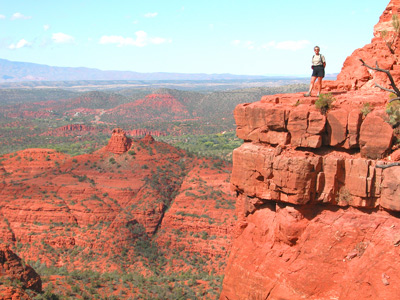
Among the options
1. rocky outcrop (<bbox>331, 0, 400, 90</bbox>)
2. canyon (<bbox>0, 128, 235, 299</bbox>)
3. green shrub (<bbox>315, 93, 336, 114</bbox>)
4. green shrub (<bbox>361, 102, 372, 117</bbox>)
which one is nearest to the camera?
green shrub (<bbox>361, 102, 372, 117</bbox>)

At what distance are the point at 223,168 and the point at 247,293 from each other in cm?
4363

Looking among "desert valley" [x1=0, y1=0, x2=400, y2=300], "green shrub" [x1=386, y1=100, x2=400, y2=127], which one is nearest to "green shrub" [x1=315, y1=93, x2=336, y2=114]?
"desert valley" [x1=0, y1=0, x2=400, y2=300]

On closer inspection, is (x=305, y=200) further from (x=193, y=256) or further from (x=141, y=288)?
(x=193, y=256)

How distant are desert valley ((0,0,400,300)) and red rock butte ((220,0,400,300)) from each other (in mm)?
35

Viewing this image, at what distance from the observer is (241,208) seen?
673 inches

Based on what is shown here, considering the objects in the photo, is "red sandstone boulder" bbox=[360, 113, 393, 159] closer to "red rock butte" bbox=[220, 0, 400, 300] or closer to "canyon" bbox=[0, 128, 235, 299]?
"red rock butte" bbox=[220, 0, 400, 300]

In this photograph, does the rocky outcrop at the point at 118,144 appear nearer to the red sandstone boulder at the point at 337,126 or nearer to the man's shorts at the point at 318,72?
the man's shorts at the point at 318,72

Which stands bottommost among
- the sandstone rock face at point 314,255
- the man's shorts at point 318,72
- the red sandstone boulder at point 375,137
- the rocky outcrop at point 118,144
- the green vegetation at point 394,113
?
the rocky outcrop at point 118,144

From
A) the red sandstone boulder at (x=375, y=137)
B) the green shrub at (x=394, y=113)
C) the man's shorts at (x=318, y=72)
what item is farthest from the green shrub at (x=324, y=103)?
the man's shorts at (x=318, y=72)

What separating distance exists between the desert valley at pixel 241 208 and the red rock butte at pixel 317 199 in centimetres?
3

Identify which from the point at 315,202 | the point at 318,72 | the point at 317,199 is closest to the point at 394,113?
the point at 317,199

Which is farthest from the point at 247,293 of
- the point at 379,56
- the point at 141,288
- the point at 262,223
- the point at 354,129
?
the point at 141,288

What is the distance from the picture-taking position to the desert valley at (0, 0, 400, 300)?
13.9m

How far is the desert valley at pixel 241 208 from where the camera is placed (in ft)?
45.5
